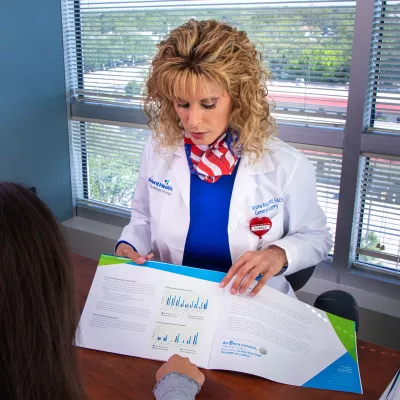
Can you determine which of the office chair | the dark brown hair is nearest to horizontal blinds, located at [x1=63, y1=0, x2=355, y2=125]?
the office chair

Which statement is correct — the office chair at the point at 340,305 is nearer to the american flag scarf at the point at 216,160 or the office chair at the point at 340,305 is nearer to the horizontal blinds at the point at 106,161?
the american flag scarf at the point at 216,160

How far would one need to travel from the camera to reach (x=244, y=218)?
5.22ft

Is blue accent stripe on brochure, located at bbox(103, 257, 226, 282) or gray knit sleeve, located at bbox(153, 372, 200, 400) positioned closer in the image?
gray knit sleeve, located at bbox(153, 372, 200, 400)

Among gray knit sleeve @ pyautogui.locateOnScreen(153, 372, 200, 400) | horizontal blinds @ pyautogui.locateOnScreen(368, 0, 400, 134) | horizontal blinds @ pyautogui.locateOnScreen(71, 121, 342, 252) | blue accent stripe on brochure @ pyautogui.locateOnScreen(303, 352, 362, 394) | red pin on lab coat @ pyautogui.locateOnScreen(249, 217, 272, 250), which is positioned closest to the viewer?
gray knit sleeve @ pyautogui.locateOnScreen(153, 372, 200, 400)

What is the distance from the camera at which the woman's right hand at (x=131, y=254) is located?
1347mm

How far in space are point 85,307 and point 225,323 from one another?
15.5 inches

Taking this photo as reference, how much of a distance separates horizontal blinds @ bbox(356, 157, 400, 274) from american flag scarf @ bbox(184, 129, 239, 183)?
A: 3.20 ft

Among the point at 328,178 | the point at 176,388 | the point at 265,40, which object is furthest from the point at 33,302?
the point at 265,40

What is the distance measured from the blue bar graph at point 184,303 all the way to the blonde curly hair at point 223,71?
0.54 m

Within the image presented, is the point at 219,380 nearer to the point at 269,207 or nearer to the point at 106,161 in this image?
the point at 269,207

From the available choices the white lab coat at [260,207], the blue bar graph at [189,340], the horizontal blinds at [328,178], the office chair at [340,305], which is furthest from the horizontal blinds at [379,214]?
the blue bar graph at [189,340]

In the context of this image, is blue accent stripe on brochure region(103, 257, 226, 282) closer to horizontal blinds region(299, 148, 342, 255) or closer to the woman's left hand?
the woman's left hand

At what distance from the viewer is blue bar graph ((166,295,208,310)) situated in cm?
125

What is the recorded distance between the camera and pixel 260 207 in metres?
1.59
